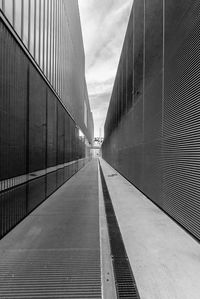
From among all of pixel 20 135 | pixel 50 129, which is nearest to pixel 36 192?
pixel 20 135

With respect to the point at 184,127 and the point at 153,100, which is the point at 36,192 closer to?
the point at 184,127

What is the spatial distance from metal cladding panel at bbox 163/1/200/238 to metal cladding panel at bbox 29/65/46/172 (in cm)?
409

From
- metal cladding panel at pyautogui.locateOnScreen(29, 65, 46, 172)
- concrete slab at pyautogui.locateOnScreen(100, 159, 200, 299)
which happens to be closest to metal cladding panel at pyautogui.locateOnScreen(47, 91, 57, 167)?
metal cladding panel at pyautogui.locateOnScreen(29, 65, 46, 172)

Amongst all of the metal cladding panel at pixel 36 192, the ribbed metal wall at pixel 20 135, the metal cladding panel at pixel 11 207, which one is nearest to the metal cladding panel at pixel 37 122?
the ribbed metal wall at pixel 20 135

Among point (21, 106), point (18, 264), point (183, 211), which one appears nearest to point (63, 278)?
point (18, 264)

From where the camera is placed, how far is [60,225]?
5250mm

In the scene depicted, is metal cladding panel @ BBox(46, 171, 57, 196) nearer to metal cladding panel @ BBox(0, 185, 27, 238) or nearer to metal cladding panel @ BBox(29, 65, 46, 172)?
metal cladding panel @ BBox(29, 65, 46, 172)

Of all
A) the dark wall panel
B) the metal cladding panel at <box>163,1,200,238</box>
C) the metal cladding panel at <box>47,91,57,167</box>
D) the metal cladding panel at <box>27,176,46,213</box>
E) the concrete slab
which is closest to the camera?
the concrete slab

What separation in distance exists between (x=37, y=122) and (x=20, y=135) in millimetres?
1726

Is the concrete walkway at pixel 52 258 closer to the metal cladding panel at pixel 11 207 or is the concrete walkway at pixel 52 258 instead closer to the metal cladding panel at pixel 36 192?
the metal cladding panel at pixel 11 207

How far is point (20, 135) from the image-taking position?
18.9 feet

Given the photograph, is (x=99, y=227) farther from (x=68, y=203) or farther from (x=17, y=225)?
(x=68, y=203)

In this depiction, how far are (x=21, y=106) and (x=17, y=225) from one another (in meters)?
3.04

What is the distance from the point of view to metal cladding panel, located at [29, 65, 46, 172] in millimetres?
6723
